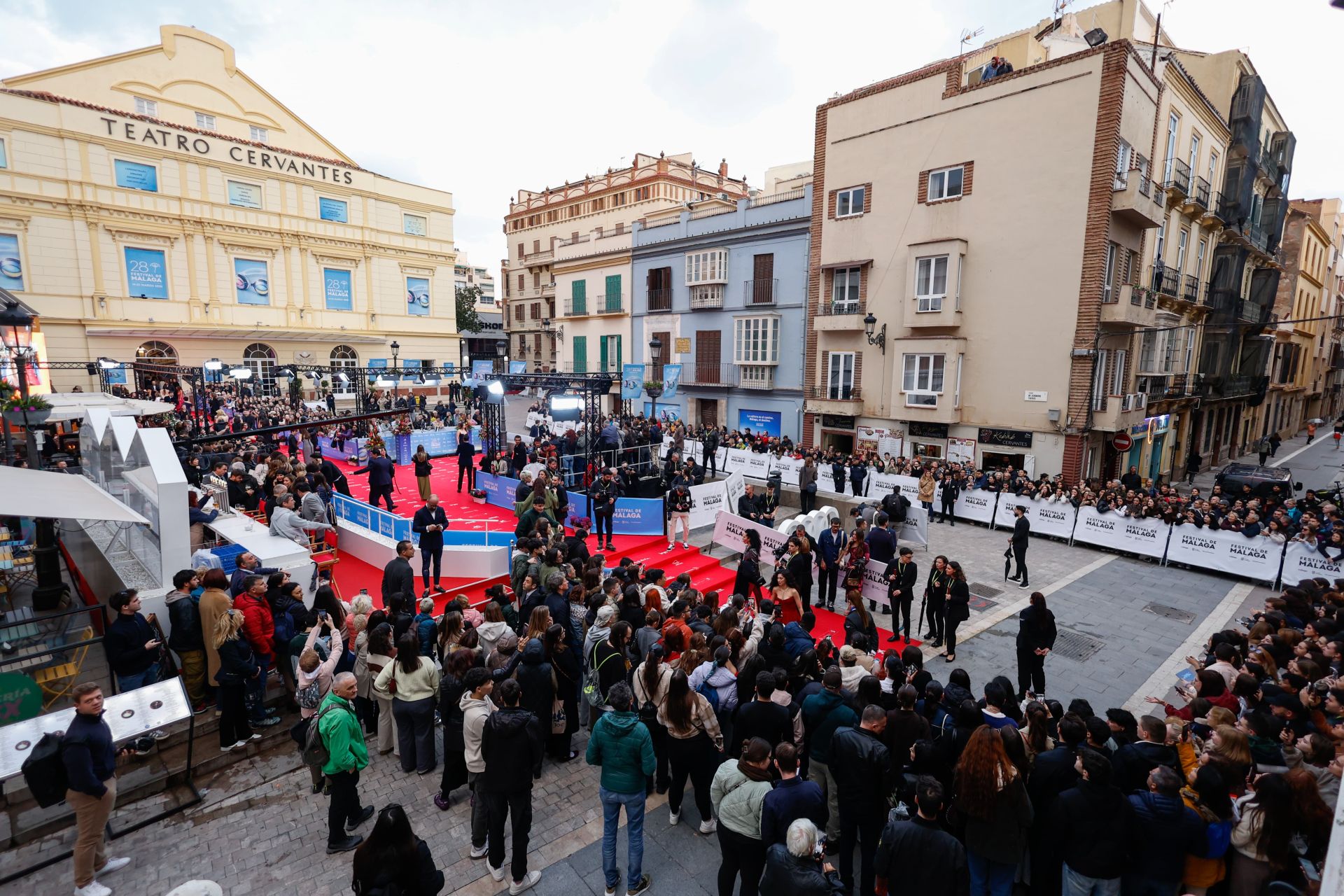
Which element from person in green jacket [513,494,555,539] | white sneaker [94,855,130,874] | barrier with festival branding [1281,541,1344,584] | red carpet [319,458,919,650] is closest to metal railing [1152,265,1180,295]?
barrier with festival branding [1281,541,1344,584]

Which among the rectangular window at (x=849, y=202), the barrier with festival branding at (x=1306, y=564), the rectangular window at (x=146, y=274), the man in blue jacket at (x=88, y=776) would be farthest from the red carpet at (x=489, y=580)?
the rectangular window at (x=146, y=274)

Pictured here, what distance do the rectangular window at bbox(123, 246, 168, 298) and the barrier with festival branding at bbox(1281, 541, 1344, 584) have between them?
44.0 metres

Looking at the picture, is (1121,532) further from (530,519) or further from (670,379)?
(530,519)

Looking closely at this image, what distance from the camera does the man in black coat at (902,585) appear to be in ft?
31.0

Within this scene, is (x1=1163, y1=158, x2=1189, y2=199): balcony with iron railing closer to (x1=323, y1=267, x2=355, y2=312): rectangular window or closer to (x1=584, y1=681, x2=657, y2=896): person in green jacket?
(x1=584, y1=681, x2=657, y2=896): person in green jacket

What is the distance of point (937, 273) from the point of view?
20.5m

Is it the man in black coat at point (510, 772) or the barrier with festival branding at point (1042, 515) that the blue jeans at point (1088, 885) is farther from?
the barrier with festival branding at point (1042, 515)

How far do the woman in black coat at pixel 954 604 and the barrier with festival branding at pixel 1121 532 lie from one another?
8.26 meters

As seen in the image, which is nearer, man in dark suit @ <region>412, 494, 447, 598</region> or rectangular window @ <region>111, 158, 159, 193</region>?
man in dark suit @ <region>412, 494, 447, 598</region>

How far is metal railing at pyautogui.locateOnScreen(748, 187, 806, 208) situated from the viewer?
2579cm

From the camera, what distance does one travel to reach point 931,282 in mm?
20578

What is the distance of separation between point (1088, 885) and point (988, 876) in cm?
62

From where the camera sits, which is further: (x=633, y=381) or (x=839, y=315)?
(x=839, y=315)

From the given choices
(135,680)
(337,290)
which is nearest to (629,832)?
(135,680)
